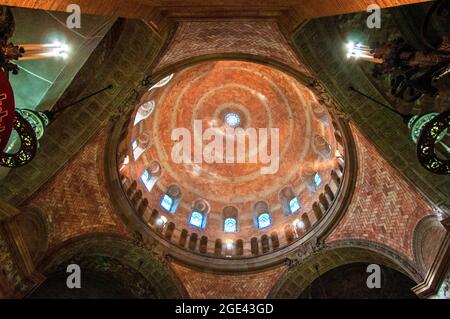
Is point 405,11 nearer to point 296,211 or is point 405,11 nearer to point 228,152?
point 296,211

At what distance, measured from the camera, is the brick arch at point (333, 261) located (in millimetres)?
12992

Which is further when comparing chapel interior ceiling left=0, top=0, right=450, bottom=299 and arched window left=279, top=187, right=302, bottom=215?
arched window left=279, top=187, right=302, bottom=215

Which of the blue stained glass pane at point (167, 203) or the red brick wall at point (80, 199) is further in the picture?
the blue stained glass pane at point (167, 203)

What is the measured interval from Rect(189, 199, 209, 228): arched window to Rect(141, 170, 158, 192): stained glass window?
272cm

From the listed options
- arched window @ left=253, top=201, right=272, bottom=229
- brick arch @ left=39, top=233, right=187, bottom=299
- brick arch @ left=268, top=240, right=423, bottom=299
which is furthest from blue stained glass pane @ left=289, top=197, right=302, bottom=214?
brick arch @ left=39, top=233, right=187, bottom=299

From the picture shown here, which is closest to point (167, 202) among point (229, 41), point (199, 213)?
point (199, 213)

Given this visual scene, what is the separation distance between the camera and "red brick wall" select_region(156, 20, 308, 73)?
1068cm

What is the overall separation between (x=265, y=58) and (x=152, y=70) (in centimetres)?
383

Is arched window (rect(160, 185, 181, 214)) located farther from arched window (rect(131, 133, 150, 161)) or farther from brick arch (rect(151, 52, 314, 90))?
brick arch (rect(151, 52, 314, 90))

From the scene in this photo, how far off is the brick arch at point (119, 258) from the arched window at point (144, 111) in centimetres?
577
